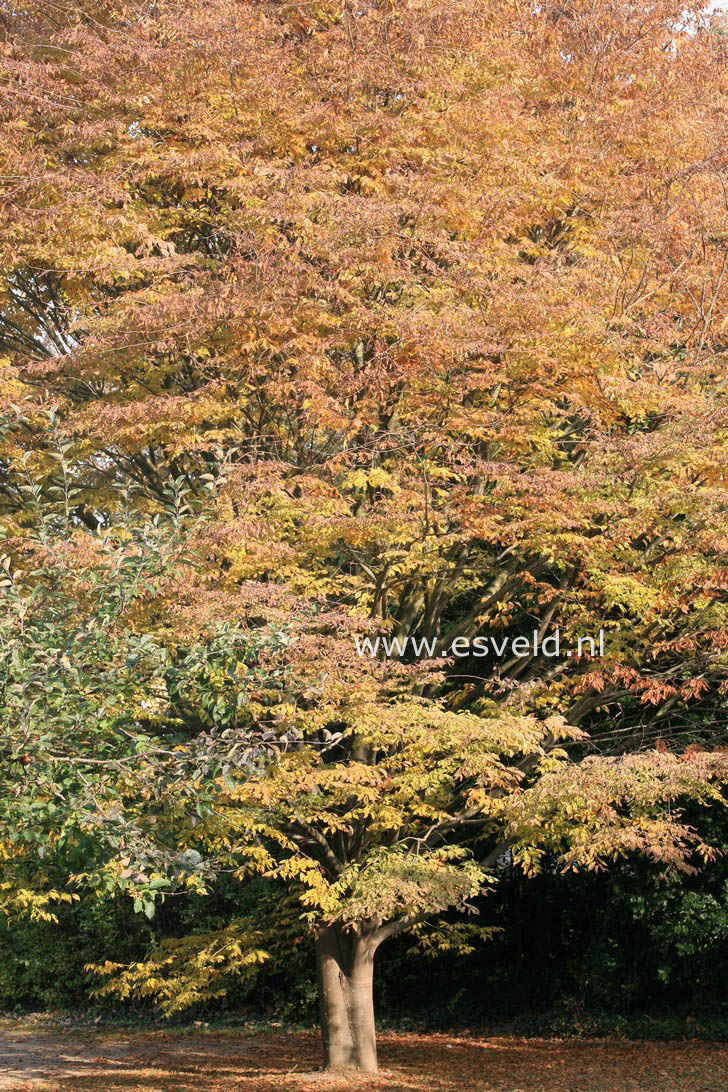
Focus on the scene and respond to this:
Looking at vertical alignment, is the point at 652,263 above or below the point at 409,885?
above

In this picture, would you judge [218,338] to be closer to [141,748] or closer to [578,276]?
[578,276]

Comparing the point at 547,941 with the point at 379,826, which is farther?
the point at 547,941

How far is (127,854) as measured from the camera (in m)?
4.48

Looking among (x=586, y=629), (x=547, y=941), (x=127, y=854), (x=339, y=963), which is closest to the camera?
(x=127, y=854)

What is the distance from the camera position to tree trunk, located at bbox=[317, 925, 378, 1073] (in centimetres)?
1066

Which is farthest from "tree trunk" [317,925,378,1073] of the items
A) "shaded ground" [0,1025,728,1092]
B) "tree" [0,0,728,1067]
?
"shaded ground" [0,1025,728,1092]

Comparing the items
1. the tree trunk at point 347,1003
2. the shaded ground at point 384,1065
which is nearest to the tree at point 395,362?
the tree trunk at point 347,1003

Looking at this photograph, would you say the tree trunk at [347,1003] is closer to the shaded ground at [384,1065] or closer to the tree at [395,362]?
the tree at [395,362]

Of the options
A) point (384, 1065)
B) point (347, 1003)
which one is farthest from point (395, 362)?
point (384, 1065)

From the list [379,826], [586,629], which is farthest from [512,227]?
[379,826]

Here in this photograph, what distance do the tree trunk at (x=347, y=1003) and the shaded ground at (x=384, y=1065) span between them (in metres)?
0.28

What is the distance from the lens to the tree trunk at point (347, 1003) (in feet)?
35.0

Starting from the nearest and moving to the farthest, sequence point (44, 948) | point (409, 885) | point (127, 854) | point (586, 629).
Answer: point (127, 854) → point (409, 885) → point (586, 629) → point (44, 948)

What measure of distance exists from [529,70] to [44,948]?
15392 mm
